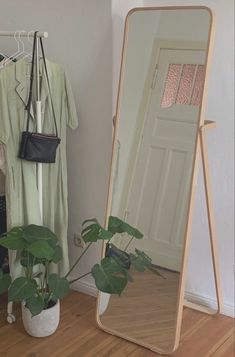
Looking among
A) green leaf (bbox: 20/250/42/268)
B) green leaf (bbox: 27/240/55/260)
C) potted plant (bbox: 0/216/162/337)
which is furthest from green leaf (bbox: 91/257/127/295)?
green leaf (bbox: 20/250/42/268)

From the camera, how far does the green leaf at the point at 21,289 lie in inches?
Answer: 89.1

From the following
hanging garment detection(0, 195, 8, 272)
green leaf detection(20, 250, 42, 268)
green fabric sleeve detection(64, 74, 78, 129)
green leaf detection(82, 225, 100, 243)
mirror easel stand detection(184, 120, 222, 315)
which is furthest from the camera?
hanging garment detection(0, 195, 8, 272)

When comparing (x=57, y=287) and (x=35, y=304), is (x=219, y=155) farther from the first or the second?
(x=35, y=304)

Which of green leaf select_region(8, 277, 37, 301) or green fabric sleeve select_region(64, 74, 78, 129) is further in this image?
green fabric sleeve select_region(64, 74, 78, 129)

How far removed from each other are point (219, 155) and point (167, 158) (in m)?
0.38

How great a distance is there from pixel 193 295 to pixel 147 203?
0.77 m

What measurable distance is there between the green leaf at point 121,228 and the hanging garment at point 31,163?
362 millimetres

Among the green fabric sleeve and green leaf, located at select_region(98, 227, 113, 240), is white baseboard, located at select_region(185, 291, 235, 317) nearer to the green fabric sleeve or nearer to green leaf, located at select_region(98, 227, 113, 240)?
green leaf, located at select_region(98, 227, 113, 240)

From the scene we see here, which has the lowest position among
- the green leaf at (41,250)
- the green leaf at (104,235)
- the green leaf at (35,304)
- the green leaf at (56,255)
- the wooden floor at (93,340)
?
the wooden floor at (93,340)

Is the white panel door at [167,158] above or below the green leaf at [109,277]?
above

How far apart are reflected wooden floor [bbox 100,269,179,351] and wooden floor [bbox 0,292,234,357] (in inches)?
2.7

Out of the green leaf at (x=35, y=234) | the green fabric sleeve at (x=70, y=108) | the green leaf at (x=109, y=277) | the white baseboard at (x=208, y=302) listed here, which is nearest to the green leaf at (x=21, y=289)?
the green leaf at (x=35, y=234)

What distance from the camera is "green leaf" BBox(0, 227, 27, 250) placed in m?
2.31

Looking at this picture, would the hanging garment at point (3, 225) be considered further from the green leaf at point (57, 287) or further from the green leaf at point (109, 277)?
the green leaf at point (109, 277)
